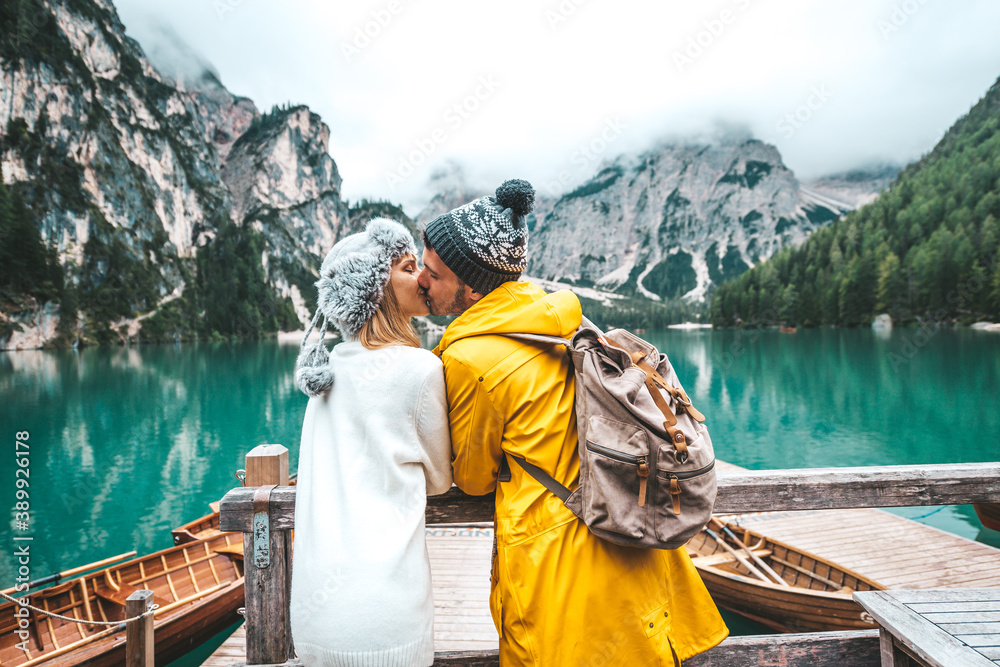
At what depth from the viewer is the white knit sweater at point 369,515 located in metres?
1.55

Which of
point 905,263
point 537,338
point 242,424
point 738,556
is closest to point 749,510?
point 537,338

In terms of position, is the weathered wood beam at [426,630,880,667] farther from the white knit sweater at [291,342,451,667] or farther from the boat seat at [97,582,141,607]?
the boat seat at [97,582,141,607]

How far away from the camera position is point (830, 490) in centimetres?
242

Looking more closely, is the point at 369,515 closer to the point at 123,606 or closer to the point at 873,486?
the point at 873,486

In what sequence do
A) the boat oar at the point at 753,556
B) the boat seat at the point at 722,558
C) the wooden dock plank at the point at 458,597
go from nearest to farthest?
the wooden dock plank at the point at 458,597 → the boat oar at the point at 753,556 → the boat seat at the point at 722,558

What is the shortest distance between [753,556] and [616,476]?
25.6 ft

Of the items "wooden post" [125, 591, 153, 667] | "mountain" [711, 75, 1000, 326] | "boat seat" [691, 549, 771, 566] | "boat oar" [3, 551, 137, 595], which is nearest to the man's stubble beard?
"wooden post" [125, 591, 153, 667]

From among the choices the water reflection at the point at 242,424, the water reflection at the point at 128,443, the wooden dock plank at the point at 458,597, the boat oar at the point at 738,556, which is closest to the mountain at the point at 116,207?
the water reflection at the point at 242,424

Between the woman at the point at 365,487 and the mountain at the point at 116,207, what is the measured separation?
320 ft

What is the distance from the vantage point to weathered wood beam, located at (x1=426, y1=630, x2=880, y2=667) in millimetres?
2270

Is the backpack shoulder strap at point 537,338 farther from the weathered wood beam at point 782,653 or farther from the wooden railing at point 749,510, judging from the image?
the weathered wood beam at point 782,653

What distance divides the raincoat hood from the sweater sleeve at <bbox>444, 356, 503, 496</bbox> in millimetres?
142

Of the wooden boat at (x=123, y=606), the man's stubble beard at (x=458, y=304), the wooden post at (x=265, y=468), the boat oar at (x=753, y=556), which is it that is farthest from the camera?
Result: the boat oar at (x=753, y=556)

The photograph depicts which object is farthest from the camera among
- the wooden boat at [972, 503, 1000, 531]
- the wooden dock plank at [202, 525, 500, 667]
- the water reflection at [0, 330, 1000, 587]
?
the water reflection at [0, 330, 1000, 587]
